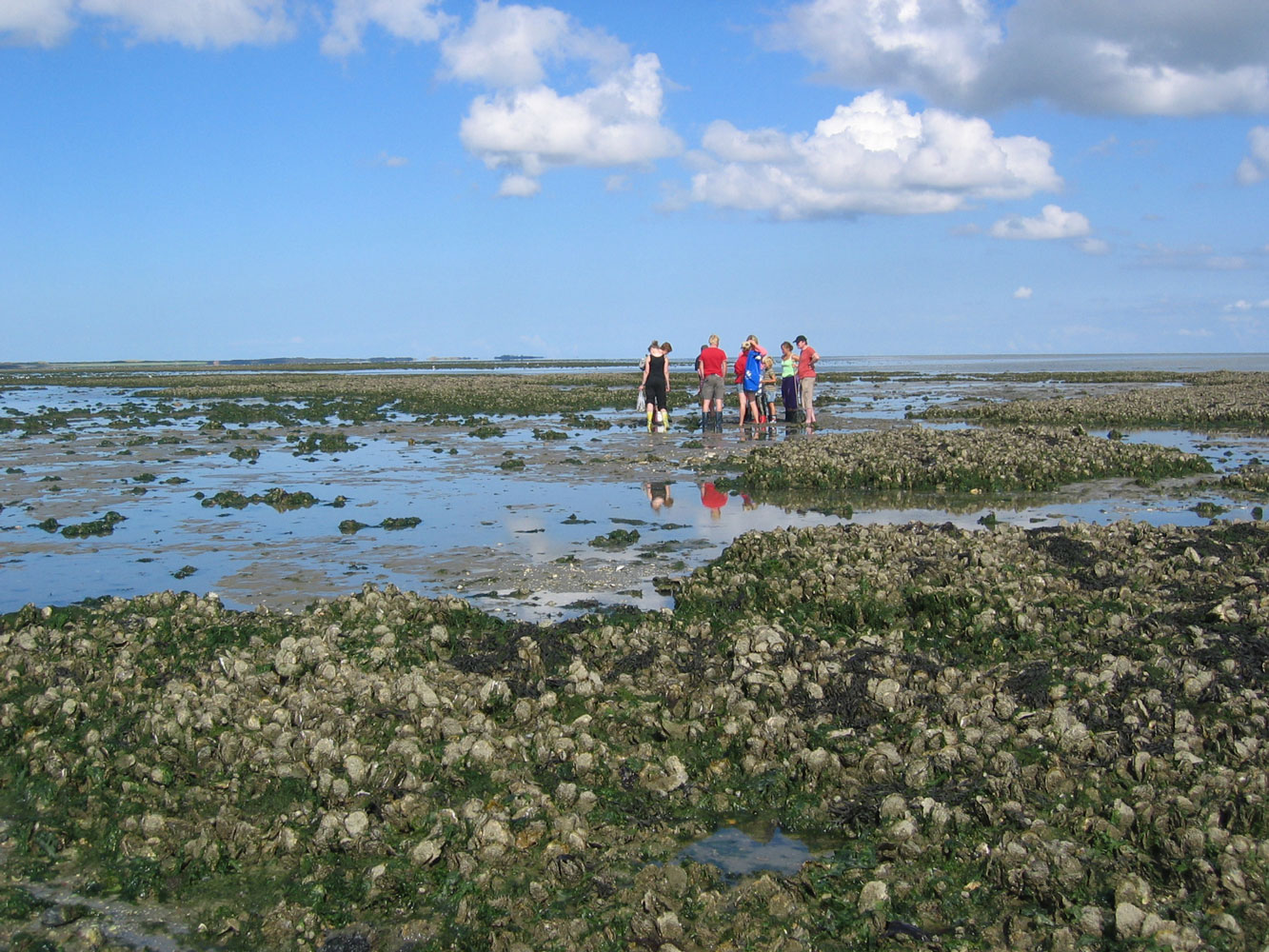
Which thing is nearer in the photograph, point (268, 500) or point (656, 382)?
point (268, 500)

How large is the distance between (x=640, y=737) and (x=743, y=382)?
84.4 feet

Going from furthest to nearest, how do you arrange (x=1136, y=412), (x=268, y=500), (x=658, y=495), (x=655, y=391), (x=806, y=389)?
(x=1136, y=412)
(x=806, y=389)
(x=655, y=391)
(x=268, y=500)
(x=658, y=495)

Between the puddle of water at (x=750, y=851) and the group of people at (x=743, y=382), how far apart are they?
74.4 ft

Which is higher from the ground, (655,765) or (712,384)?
(712,384)

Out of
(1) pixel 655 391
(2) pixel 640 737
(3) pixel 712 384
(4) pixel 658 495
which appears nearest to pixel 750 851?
(2) pixel 640 737

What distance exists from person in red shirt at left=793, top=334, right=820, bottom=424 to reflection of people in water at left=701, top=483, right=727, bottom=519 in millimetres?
12130

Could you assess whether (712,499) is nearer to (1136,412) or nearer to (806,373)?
(806,373)

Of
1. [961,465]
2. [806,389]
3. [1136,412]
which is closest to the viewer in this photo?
[961,465]

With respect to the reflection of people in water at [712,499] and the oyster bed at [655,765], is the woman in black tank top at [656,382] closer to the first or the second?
the reflection of people in water at [712,499]

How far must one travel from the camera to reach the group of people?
29.2 m

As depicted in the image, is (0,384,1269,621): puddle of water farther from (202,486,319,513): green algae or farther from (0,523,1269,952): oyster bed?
(0,523,1269,952): oyster bed

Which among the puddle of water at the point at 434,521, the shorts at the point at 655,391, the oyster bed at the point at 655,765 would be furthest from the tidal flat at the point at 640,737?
the shorts at the point at 655,391

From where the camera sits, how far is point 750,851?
19.0 ft

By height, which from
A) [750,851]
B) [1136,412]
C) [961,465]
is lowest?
[750,851]
